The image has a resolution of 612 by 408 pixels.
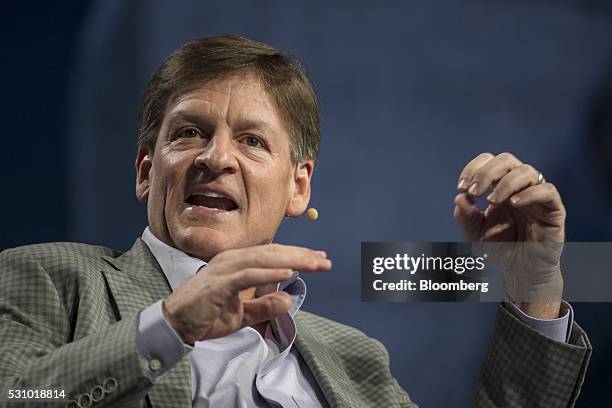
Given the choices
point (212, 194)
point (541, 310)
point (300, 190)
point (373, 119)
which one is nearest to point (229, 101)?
point (212, 194)

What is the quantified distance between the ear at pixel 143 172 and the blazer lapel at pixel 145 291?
0.13 m

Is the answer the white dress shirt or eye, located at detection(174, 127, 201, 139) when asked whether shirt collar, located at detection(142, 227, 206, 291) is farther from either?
eye, located at detection(174, 127, 201, 139)

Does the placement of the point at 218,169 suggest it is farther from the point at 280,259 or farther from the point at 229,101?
the point at 280,259

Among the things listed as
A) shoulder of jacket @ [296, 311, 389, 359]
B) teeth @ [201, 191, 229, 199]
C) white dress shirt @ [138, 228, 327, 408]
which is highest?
→ teeth @ [201, 191, 229, 199]

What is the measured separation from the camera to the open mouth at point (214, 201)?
4.71 ft

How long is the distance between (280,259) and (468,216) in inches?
20.3

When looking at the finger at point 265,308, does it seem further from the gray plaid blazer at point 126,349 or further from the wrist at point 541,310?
the wrist at point 541,310

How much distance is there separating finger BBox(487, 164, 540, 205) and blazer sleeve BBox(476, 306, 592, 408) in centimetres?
26

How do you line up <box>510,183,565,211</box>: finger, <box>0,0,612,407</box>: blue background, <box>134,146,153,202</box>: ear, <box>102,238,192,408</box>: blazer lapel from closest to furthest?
<box>102,238,192,408</box>: blazer lapel
<box>510,183,565,211</box>: finger
<box>134,146,153,202</box>: ear
<box>0,0,612,407</box>: blue background

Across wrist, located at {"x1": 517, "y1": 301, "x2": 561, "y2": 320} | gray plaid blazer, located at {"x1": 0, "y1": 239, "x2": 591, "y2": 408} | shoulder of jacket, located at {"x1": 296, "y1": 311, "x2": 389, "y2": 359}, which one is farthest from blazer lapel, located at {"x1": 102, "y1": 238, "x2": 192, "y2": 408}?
wrist, located at {"x1": 517, "y1": 301, "x2": 561, "y2": 320}

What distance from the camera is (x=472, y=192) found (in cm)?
131

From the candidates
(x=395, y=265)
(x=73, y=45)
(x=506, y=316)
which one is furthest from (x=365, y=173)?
(x=73, y=45)

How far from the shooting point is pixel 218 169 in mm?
1418

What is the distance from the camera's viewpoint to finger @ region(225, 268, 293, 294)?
1.00 m
